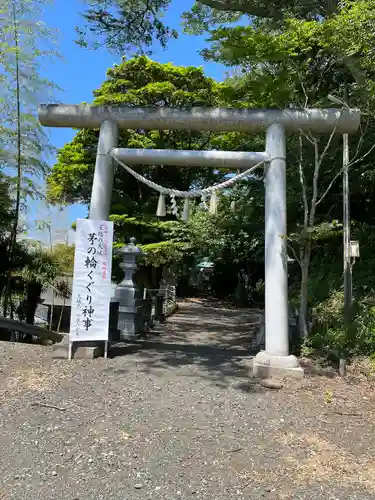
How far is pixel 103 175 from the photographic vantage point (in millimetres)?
6254

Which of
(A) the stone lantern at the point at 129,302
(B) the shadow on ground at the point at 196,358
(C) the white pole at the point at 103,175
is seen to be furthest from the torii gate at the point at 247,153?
(A) the stone lantern at the point at 129,302

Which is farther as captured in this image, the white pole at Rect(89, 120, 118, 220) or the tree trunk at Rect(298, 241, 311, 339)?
the tree trunk at Rect(298, 241, 311, 339)

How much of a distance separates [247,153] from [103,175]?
214cm

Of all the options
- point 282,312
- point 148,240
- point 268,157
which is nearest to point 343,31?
point 268,157

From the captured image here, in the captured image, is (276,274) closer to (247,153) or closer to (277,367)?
(277,367)

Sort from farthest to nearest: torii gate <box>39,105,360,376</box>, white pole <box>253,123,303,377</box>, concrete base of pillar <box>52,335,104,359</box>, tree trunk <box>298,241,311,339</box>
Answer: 1. tree trunk <box>298,241,311,339</box>
2. concrete base of pillar <box>52,335,104,359</box>
3. torii gate <box>39,105,360,376</box>
4. white pole <box>253,123,303,377</box>

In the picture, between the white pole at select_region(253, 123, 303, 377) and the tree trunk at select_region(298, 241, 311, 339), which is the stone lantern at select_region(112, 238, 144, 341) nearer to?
the tree trunk at select_region(298, 241, 311, 339)

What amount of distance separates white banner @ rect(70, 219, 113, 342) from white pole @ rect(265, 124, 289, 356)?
7.46 ft

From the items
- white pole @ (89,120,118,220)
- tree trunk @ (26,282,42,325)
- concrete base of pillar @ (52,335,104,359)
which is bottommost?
concrete base of pillar @ (52,335,104,359)

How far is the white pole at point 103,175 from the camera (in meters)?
6.22

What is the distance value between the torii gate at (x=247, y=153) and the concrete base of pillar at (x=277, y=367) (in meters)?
0.08

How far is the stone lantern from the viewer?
28.1 ft

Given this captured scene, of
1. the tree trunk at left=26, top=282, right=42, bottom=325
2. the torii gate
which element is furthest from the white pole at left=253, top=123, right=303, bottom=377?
the tree trunk at left=26, top=282, right=42, bottom=325

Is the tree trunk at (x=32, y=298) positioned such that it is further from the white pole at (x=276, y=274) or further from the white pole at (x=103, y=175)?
the white pole at (x=276, y=274)
